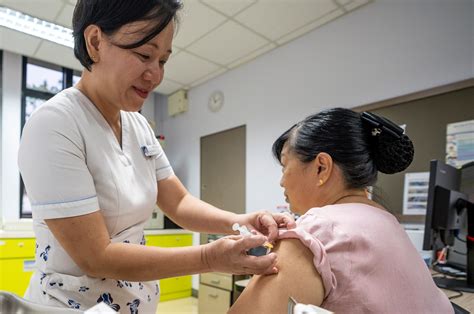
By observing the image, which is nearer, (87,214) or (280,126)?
(87,214)

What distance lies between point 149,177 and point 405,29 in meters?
2.39

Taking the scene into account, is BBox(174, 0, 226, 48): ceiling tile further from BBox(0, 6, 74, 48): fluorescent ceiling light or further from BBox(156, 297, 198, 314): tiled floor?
BBox(156, 297, 198, 314): tiled floor

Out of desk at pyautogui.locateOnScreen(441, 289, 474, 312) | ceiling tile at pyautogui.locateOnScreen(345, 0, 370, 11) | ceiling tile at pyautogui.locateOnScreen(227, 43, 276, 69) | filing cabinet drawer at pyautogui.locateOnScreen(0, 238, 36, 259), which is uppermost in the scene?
ceiling tile at pyautogui.locateOnScreen(345, 0, 370, 11)

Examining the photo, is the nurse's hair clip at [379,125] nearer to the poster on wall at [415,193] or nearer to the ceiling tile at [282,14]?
the poster on wall at [415,193]

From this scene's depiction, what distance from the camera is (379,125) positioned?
0.91 metres

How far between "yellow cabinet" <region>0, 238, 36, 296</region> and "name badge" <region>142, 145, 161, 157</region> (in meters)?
2.58

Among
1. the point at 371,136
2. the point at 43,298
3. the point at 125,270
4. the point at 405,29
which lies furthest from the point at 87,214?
the point at 405,29

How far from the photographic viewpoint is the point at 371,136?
940 mm

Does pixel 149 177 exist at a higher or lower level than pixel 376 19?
lower

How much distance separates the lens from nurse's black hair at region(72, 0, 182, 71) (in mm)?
794

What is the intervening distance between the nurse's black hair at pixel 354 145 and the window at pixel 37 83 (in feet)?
11.7

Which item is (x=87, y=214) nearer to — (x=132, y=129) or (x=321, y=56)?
(x=132, y=129)

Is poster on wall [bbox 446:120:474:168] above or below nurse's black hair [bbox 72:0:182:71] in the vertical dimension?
below

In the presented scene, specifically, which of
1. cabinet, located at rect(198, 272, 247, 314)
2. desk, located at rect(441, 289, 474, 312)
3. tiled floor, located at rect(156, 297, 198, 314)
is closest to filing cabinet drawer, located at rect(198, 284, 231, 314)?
cabinet, located at rect(198, 272, 247, 314)
